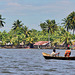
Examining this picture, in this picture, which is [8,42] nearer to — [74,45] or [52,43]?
[52,43]

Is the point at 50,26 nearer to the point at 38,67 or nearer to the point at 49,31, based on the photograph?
the point at 49,31

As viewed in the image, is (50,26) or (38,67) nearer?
(38,67)

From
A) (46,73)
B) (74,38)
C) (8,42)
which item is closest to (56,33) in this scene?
(74,38)

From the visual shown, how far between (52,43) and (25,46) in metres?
22.2

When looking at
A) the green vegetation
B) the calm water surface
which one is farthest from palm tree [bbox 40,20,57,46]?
the calm water surface

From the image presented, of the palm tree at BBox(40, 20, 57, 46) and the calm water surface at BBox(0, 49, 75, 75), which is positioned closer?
the calm water surface at BBox(0, 49, 75, 75)

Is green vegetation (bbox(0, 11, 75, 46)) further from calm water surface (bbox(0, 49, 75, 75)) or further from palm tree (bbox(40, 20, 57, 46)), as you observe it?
calm water surface (bbox(0, 49, 75, 75))

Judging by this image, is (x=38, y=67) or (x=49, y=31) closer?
(x=38, y=67)

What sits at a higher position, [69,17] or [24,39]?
[69,17]

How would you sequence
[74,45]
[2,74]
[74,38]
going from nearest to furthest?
[2,74] < [74,45] < [74,38]

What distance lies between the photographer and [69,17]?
7279 inches

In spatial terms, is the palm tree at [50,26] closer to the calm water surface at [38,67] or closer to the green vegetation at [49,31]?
the green vegetation at [49,31]

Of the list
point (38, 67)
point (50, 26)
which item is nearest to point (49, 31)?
point (50, 26)

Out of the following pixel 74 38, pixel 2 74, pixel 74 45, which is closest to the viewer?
pixel 2 74
